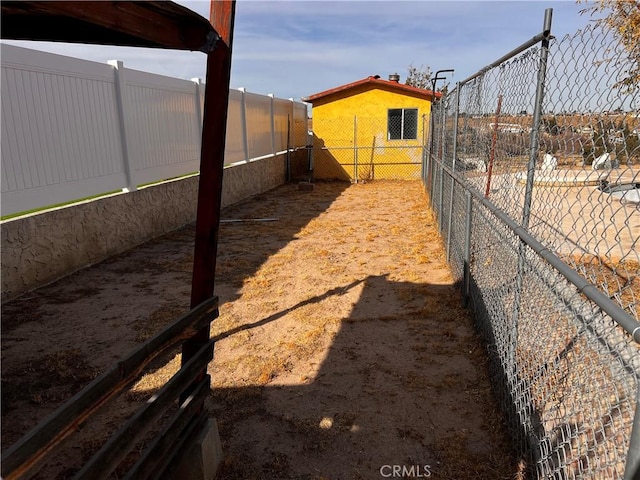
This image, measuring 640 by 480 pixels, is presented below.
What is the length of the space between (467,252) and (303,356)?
194 centimetres

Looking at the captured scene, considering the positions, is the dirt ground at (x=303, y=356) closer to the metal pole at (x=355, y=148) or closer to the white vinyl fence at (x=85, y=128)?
the white vinyl fence at (x=85, y=128)

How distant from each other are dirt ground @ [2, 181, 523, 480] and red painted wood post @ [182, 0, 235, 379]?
885 millimetres

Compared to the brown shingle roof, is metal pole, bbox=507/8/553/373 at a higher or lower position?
lower

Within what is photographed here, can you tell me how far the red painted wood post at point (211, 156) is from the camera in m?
2.32

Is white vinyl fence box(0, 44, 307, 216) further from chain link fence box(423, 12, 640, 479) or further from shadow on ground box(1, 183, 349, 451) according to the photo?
chain link fence box(423, 12, 640, 479)

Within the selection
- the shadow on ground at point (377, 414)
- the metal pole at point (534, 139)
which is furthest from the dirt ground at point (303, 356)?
the metal pole at point (534, 139)

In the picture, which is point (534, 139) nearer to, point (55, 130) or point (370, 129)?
point (55, 130)

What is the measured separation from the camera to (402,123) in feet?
52.7

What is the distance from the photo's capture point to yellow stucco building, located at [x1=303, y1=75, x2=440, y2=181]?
626 inches

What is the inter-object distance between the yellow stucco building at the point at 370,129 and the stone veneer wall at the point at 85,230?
7.85m

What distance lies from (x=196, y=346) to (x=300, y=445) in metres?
0.95

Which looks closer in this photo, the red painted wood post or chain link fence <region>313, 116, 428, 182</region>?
the red painted wood post

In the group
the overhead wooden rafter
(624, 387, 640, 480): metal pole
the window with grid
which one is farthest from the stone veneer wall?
the window with grid

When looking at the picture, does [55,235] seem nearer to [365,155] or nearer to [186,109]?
[186,109]
